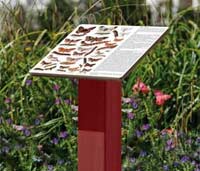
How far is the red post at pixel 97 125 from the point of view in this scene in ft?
15.0

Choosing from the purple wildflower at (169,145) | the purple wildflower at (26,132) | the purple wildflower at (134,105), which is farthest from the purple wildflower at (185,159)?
the purple wildflower at (26,132)

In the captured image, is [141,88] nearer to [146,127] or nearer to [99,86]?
[146,127]

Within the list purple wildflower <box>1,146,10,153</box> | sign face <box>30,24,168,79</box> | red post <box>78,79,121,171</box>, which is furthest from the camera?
purple wildflower <box>1,146,10,153</box>

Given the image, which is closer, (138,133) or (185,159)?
(185,159)

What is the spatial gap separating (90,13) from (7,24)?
2.27ft

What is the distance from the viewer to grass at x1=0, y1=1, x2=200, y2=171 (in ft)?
22.2

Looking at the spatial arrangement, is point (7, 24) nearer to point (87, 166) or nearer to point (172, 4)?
point (172, 4)

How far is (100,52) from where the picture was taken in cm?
465

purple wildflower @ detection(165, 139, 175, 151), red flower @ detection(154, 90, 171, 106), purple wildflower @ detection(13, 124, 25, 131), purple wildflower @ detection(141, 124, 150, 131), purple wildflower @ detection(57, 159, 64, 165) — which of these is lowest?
purple wildflower @ detection(57, 159, 64, 165)

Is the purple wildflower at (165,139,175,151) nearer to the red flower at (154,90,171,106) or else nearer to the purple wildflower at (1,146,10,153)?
the red flower at (154,90,171,106)

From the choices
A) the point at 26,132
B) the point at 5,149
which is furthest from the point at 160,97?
the point at 5,149

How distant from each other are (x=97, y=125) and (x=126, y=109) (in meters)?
2.29

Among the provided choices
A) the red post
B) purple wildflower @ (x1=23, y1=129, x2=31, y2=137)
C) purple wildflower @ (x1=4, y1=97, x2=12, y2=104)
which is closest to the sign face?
the red post

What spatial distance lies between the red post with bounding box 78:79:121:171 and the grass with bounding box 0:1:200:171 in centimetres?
195
